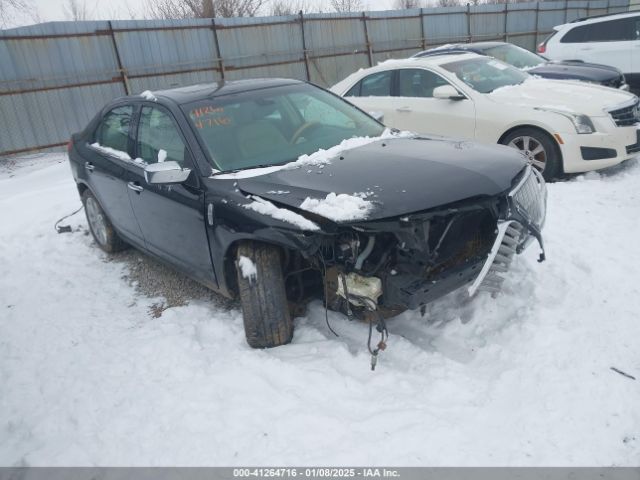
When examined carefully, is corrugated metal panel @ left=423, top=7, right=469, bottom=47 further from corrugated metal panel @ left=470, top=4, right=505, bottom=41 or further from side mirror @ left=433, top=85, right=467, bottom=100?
side mirror @ left=433, top=85, right=467, bottom=100

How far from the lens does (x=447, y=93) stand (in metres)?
6.18

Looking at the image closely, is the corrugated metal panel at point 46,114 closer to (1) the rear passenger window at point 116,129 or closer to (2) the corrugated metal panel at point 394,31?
Result: (1) the rear passenger window at point 116,129

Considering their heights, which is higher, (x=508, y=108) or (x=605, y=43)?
(x=605, y=43)

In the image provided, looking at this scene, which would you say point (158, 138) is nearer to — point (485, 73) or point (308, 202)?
point (308, 202)

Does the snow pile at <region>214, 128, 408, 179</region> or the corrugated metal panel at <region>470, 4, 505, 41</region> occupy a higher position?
the corrugated metal panel at <region>470, 4, 505, 41</region>

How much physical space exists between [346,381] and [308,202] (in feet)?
3.42

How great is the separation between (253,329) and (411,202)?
1.32 meters

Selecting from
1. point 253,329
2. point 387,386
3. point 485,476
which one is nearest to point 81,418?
point 253,329

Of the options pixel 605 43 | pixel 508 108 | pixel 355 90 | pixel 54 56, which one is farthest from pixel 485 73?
pixel 54 56

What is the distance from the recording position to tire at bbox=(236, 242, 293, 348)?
3.05 m

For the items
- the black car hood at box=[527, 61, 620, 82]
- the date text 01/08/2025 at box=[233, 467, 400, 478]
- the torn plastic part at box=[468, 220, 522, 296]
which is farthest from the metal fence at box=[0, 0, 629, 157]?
the date text 01/08/2025 at box=[233, 467, 400, 478]

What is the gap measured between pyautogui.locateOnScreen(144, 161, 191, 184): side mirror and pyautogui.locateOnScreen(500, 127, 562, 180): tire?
4.15 meters

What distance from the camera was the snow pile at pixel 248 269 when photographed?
3.05 metres

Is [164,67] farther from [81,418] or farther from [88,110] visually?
[81,418]
